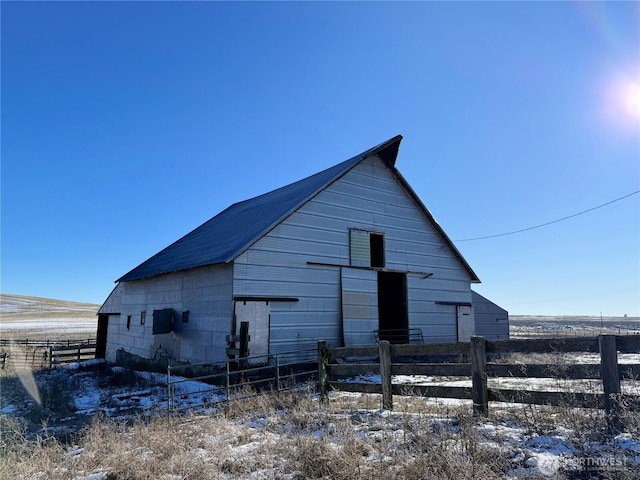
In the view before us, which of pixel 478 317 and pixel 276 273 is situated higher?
pixel 276 273

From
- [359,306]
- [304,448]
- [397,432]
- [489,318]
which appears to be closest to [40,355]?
[359,306]

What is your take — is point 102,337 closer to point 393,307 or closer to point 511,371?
point 393,307

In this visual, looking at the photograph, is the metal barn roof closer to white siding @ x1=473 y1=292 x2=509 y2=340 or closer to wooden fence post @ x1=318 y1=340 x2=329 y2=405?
wooden fence post @ x1=318 y1=340 x2=329 y2=405

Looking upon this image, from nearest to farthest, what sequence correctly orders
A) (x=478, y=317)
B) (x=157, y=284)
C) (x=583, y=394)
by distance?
(x=583, y=394) < (x=157, y=284) < (x=478, y=317)

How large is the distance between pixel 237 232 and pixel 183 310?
348 cm

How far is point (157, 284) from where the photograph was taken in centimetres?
1938

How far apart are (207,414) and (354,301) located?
8.87 meters

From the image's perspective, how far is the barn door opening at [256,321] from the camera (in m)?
13.9

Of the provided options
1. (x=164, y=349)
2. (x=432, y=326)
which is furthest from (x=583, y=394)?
(x=164, y=349)

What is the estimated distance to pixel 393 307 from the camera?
68.2 feet

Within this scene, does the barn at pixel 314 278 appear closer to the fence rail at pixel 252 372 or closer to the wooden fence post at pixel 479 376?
the fence rail at pixel 252 372

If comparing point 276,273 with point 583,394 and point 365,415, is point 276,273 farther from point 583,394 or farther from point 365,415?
point 583,394

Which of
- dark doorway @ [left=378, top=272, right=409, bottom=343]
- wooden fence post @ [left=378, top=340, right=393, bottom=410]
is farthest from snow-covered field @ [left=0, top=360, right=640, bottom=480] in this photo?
dark doorway @ [left=378, top=272, right=409, bottom=343]

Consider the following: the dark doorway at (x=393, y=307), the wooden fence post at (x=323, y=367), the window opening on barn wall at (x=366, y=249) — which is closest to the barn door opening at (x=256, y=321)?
the window opening on barn wall at (x=366, y=249)
